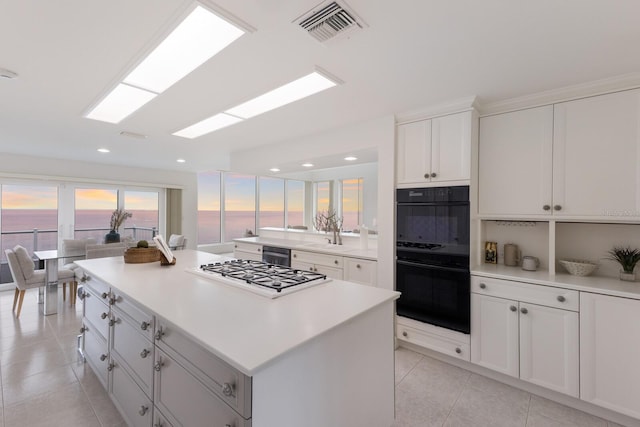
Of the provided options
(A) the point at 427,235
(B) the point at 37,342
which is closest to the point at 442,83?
(A) the point at 427,235

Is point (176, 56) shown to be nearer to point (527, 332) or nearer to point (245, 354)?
point (245, 354)

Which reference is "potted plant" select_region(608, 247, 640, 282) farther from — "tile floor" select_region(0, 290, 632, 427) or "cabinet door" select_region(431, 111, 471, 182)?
"cabinet door" select_region(431, 111, 471, 182)

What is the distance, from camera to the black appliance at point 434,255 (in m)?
2.42

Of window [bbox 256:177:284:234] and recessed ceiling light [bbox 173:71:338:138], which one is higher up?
recessed ceiling light [bbox 173:71:338:138]

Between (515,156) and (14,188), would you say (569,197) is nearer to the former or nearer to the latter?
(515,156)

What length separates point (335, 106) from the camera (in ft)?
8.56

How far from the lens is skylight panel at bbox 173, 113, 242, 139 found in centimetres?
289

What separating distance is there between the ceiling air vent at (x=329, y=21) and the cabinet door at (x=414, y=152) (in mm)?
1434

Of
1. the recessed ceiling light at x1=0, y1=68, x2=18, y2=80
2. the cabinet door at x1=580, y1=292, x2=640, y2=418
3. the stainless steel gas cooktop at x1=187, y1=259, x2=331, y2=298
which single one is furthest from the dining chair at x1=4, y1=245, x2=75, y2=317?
the cabinet door at x1=580, y1=292, x2=640, y2=418

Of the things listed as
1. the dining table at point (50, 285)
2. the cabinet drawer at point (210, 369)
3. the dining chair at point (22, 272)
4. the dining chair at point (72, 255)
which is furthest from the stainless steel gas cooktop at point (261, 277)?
the dining chair at point (72, 255)

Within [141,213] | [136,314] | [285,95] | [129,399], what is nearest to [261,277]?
[136,314]

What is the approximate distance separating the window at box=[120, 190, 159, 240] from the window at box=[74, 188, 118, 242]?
12.6 inches

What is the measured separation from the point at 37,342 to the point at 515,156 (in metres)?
5.03

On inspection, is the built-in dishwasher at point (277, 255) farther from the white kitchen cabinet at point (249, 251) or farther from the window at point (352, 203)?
the window at point (352, 203)
